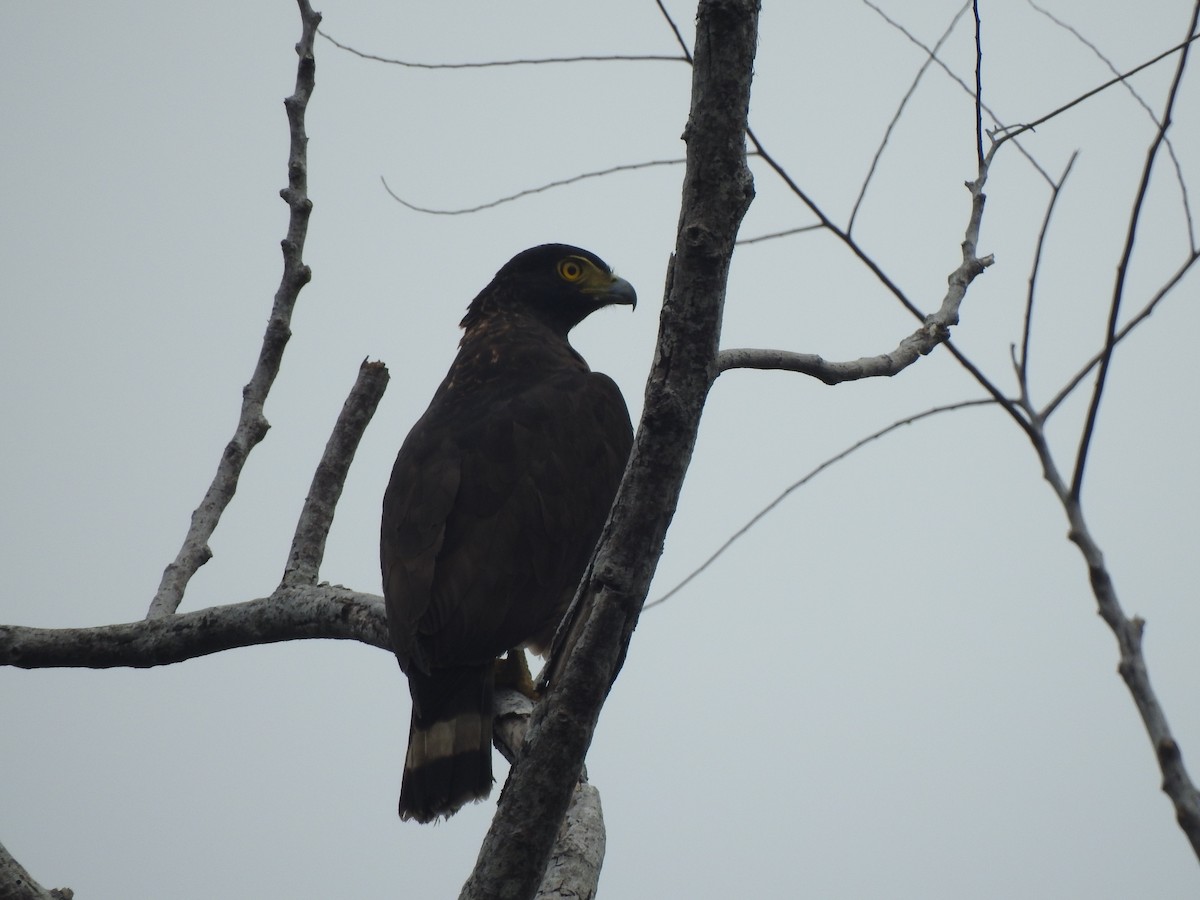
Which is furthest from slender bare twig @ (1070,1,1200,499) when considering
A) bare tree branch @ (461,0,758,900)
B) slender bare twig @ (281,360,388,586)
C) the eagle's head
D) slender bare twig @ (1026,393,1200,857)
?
the eagle's head

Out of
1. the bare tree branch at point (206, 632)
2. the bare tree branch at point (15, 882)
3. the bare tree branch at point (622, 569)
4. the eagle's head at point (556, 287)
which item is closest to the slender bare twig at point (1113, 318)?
the bare tree branch at point (622, 569)

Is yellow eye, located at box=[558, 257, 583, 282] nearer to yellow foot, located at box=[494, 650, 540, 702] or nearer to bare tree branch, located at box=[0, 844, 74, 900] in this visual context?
yellow foot, located at box=[494, 650, 540, 702]

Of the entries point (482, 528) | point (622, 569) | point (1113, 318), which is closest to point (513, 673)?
point (482, 528)

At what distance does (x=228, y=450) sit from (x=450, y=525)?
842 mm

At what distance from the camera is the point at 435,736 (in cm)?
345

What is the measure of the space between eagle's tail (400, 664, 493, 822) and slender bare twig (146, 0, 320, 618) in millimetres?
978

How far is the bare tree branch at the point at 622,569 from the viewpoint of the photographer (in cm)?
183

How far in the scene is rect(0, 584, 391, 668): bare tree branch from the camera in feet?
11.7

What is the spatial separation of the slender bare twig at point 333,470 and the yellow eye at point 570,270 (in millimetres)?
1606

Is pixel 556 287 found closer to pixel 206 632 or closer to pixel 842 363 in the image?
pixel 206 632

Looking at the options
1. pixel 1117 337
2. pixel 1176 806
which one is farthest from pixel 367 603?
pixel 1176 806

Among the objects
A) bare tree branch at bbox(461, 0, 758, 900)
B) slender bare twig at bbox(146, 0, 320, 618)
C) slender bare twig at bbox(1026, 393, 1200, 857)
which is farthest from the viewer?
slender bare twig at bbox(146, 0, 320, 618)

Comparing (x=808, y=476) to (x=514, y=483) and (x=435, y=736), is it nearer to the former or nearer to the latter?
(x=435, y=736)

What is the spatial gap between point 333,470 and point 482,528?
706mm
